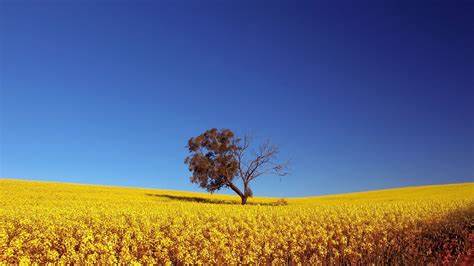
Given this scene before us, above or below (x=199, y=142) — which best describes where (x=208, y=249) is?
below

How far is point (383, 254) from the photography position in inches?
613

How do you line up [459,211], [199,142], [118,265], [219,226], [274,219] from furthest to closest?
[199,142] < [459,211] < [274,219] < [219,226] < [118,265]

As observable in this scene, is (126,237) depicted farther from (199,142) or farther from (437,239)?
(199,142)

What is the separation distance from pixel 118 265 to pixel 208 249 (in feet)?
11.8

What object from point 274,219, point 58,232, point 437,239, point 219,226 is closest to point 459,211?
point 437,239

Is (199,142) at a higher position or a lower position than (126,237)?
higher

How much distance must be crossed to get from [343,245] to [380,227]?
4523 millimetres

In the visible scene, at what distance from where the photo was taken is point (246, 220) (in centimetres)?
2000

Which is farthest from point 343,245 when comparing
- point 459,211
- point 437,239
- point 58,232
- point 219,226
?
point 459,211

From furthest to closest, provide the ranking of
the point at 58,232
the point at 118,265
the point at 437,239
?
1. the point at 437,239
2. the point at 58,232
3. the point at 118,265

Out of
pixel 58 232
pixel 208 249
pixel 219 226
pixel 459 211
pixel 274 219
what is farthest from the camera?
pixel 459 211

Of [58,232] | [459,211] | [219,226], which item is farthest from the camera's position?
[459,211]

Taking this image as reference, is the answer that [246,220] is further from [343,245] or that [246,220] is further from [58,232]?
[58,232]

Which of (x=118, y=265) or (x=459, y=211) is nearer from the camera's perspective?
(x=118, y=265)
